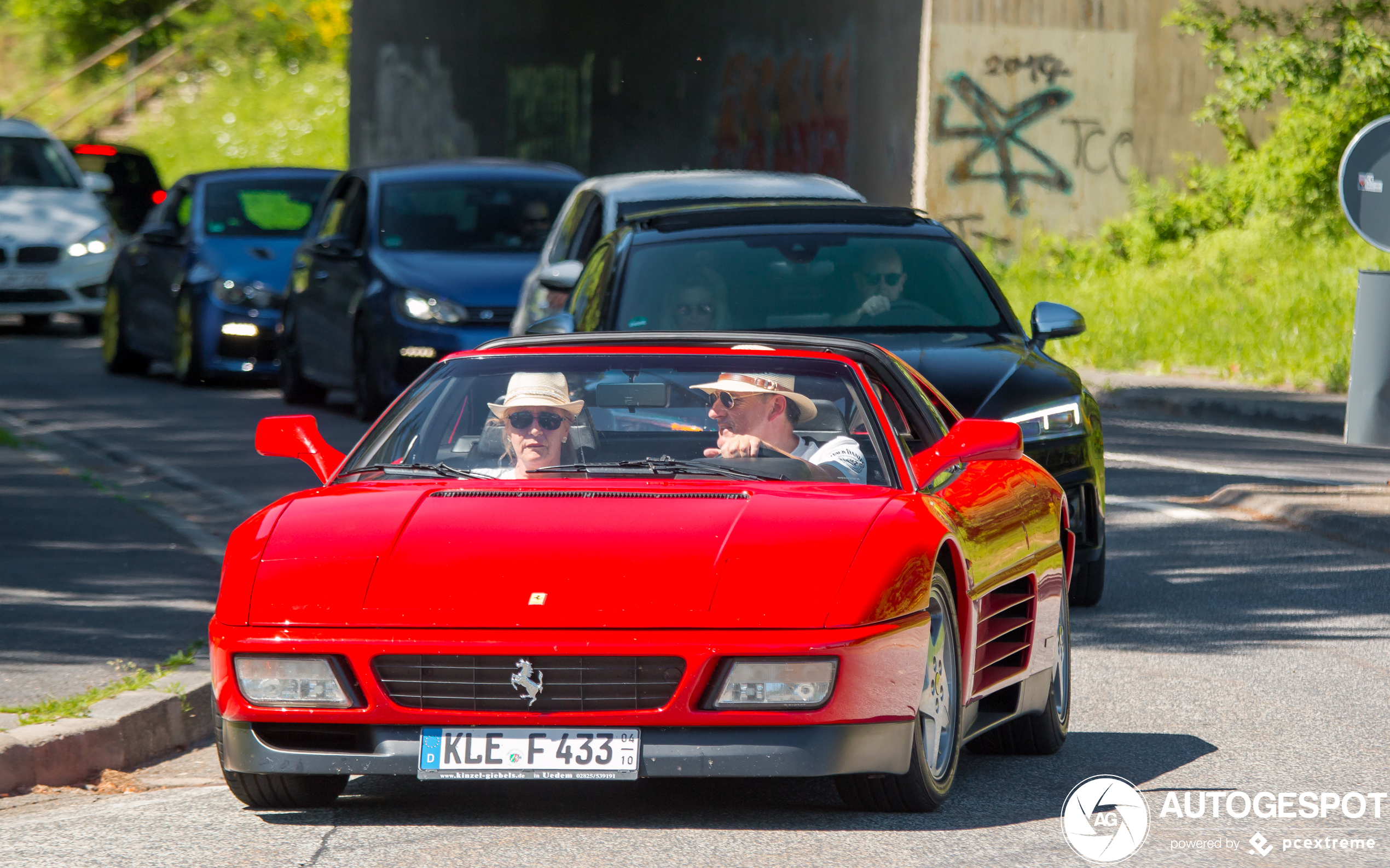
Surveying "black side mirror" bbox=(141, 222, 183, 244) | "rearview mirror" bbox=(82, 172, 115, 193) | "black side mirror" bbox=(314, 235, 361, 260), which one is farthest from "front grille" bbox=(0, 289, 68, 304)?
"black side mirror" bbox=(314, 235, 361, 260)

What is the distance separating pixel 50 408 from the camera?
1802 centimetres

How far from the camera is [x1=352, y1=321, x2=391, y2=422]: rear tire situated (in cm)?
1609

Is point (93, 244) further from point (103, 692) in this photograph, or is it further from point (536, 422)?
point (536, 422)

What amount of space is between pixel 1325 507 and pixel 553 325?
4.26 m

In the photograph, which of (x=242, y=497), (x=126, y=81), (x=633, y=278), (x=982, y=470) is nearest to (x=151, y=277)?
(x=242, y=497)

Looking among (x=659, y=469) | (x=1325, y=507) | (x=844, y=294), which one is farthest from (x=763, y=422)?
(x=1325, y=507)

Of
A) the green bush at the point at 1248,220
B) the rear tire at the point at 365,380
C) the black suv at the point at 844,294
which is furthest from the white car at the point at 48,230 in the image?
the black suv at the point at 844,294

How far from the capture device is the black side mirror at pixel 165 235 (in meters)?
19.7

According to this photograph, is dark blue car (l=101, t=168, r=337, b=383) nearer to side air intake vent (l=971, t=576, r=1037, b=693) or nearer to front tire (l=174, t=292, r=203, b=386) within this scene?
front tire (l=174, t=292, r=203, b=386)

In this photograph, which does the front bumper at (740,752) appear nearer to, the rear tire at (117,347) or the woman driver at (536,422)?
the woman driver at (536,422)

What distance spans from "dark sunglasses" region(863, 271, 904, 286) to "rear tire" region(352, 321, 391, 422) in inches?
252

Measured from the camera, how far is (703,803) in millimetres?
5844

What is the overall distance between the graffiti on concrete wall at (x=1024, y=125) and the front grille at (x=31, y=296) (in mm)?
9118

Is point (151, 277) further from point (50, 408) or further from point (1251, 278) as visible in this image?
point (1251, 278)
